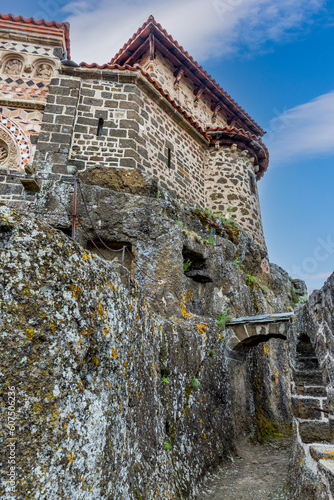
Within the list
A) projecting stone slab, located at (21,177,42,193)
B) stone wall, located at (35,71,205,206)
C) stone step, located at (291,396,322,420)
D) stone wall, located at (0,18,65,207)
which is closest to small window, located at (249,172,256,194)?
stone wall, located at (35,71,205,206)

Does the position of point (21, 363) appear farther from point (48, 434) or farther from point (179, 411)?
point (179, 411)

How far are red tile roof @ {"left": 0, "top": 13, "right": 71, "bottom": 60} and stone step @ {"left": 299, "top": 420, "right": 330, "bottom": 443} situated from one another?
9.60 metres

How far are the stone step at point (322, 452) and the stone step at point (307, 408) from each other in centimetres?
95

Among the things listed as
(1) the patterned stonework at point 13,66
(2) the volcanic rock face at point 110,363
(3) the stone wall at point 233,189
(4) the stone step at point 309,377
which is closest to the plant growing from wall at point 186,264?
(2) the volcanic rock face at point 110,363

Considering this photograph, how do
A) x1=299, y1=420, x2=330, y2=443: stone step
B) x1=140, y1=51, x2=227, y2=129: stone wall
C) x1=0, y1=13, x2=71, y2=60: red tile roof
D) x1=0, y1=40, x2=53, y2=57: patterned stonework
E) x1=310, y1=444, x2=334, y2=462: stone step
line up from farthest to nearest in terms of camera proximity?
x1=140, y1=51, x2=227, y2=129: stone wall
x1=0, y1=40, x2=53, y2=57: patterned stonework
x1=0, y1=13, x2=71, y2=60: red tile roof
x1=299, y1=420, x2=330, y2=443: stone step
x1=310, y1=444, x2=334, y2=462: stone step

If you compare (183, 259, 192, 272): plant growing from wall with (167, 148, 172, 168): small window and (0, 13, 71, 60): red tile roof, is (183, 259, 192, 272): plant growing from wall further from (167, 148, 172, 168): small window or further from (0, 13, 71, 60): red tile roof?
(0, 13, 71, 60): red tile roof

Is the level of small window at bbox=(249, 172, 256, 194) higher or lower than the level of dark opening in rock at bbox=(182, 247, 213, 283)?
higher

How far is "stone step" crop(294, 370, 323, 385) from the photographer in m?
4.39

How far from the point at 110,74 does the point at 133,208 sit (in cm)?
395

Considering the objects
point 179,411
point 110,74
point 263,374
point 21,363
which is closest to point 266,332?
point 263,374

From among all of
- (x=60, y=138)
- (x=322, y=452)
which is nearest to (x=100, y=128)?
(x=60, y=138)

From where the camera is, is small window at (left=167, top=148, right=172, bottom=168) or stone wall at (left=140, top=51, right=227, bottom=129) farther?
stone wall at (left=140, top=51, right=227, bottom=129)

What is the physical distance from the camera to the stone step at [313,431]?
3.77m

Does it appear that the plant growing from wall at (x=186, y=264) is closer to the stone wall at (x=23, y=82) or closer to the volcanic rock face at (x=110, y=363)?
the volcanic rock face at (x=110, y=363)
